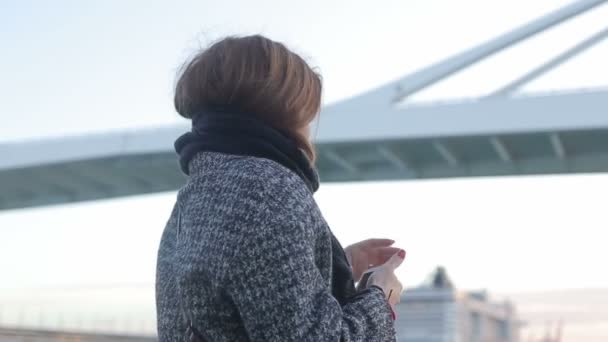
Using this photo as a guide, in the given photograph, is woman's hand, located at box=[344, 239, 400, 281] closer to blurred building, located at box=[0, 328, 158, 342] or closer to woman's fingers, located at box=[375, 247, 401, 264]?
woman's fingers, located at box=[375, 247, 401, 264]

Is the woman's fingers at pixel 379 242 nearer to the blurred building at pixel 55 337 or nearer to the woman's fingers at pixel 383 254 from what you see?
the woman's fingers at pixel 383 254

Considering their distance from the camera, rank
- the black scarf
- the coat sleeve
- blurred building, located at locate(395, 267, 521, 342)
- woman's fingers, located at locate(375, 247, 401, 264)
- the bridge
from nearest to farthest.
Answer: the coat sleeve, the black scarf, woman's fingers, located at locate(375, 247, 401, 264), the bridge, blurred building, located at locate(395, 267, 521, 342)

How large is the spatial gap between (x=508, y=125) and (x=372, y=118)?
5.41 ft

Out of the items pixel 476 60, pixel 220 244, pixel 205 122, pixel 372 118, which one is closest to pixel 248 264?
pixel 220 244

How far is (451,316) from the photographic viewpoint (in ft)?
54.6

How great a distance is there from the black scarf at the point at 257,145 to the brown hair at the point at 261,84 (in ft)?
0.05

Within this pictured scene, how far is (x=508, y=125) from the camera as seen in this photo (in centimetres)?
964

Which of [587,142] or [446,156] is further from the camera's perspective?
[446,156]

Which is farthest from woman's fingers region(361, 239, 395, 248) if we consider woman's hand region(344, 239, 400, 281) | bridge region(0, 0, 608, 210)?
bridge region(0, 0, 608, 210)

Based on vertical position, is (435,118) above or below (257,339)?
above

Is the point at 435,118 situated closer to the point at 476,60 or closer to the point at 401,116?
the point at 401,116

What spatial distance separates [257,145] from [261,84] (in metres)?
0.07

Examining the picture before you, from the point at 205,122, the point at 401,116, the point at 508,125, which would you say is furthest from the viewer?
the point at 401,116

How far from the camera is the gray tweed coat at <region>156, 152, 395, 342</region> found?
92 centimetres
